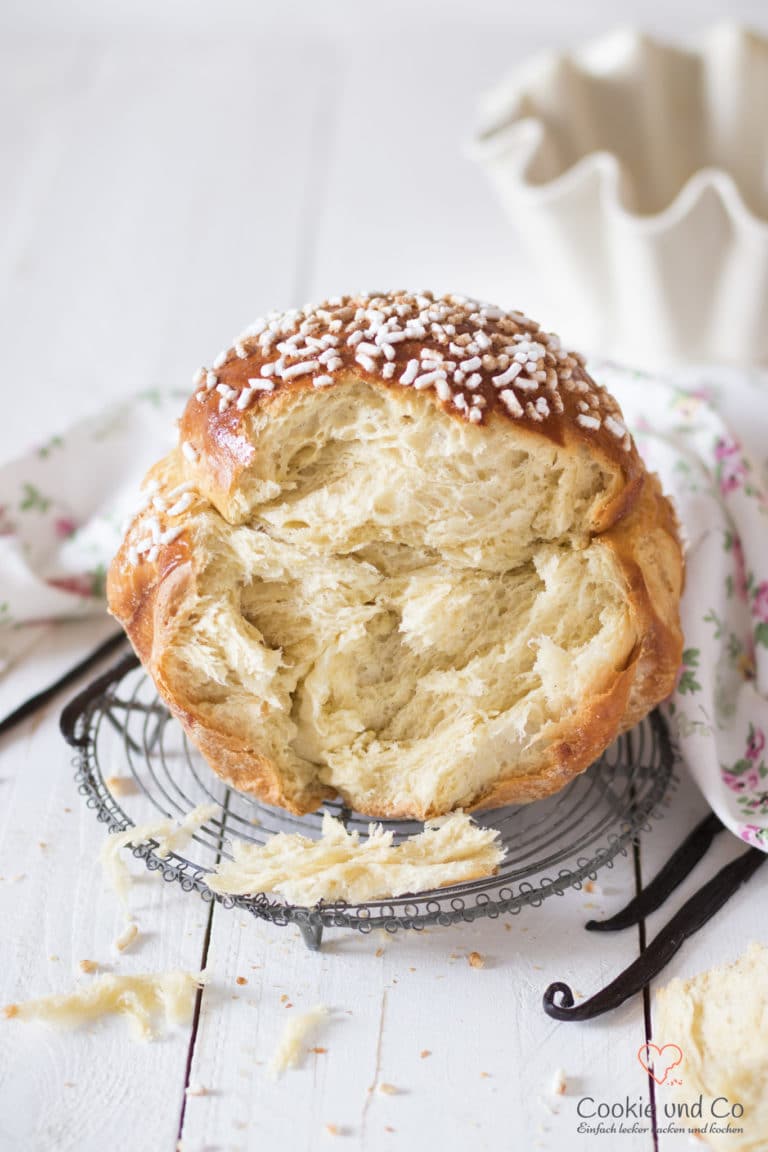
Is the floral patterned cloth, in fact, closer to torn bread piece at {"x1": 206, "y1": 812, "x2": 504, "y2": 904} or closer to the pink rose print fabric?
the pink rose print fabric

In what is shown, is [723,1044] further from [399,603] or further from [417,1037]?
[399,603]

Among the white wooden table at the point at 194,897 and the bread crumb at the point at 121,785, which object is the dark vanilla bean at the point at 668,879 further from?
the bread crumb at the point at 121,785

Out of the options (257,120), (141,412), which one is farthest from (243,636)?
(257,120)

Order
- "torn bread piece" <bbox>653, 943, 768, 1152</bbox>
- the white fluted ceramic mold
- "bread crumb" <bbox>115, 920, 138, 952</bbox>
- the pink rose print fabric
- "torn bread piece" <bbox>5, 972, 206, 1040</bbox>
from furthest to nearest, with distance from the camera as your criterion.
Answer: the white fluted ceramic mold, the pink rose print fabric, "bread crumb" <bbox>115, 920, 138, 952</bbox>, "torn bread piece" <bbox>5, 972, 206, 1040</bbox>, "torn bread piece" <bbox>653, 943, 768, 1152</bbox>

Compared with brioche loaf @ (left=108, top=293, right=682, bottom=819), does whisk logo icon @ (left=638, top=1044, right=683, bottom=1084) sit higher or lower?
lower

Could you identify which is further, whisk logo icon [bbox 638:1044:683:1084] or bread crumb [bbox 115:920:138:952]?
bread crumb [bbox 115:920:138:952]

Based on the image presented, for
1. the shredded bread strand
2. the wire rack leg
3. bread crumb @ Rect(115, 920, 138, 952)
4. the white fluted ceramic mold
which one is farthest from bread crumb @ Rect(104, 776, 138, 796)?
the white fluted ceramic mold

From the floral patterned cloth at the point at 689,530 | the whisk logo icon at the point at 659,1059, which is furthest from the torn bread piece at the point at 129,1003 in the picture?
the floral patterned cloth at the point at 689,530
